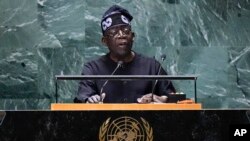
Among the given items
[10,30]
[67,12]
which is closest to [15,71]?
[10,30]

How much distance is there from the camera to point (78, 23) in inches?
328

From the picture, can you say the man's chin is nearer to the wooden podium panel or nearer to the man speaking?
the man speaking

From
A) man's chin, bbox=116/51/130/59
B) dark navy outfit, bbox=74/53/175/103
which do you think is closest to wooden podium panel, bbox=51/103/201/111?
dark navy outfit, bbox=74/53/175/103

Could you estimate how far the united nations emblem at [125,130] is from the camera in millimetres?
4109

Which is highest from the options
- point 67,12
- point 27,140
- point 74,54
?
Result: point 67,12

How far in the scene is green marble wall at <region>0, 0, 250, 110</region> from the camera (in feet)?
27.2

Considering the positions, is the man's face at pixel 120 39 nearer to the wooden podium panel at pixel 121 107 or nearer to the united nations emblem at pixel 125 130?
the wooden podium panel at pixel 121 107

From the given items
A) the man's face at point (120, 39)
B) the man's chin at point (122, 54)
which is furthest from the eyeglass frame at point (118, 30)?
the man's chin at point (122, 54)

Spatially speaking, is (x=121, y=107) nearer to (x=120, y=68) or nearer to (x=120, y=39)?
(x=120, y=68)

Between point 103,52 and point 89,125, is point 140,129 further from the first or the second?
point 103,52

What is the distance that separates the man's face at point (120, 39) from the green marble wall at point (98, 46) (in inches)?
73.3

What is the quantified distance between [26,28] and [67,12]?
2.10ft

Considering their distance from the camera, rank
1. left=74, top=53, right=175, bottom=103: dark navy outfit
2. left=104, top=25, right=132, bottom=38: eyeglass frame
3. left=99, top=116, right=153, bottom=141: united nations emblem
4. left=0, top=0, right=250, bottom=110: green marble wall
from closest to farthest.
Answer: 1. left=99, top=116, right=153, bottom=141: united nations emblem
2. left=74, top=53, right=175, bottom=103: dark navy outfit
3. left=104, top=25, right=132, bottom=38: eyeglass frame
4. left=0, top=0, right=250, bottom=110: green marble wall

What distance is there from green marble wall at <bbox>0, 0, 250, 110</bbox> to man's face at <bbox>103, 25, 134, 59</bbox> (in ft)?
6.11
